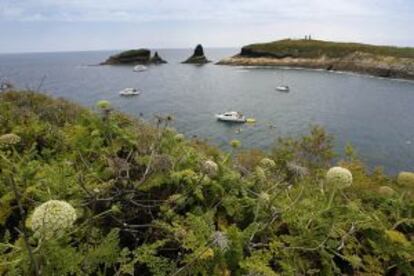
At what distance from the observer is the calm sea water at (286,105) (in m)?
39.8

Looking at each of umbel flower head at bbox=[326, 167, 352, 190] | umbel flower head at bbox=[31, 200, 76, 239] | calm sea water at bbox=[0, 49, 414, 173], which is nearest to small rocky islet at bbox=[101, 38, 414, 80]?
calm sea water at bbox=[0, 49, 414, 173]

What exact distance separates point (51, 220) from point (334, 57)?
118 meters

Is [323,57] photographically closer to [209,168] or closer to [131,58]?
[131,58]

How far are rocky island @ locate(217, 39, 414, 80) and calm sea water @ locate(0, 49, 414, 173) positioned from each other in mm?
6282

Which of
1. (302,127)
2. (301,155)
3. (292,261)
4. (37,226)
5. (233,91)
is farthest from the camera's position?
(233,91)

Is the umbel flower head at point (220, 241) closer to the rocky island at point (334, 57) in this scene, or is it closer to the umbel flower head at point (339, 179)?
the umbel flower head at point (339, 179)

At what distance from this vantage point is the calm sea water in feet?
131

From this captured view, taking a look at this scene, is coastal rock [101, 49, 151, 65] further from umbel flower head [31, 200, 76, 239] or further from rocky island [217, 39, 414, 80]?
umbel flower head [31, 200, 76, 239]

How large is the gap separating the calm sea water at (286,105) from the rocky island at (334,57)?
6.28m

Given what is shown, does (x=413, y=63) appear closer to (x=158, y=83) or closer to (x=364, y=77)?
(x=364, y=77)

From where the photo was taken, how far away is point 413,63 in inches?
3492

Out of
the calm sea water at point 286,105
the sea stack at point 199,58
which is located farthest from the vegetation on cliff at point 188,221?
the sea stack at point 199,58

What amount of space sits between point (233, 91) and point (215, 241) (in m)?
72.4

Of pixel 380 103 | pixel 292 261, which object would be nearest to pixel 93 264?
pixel 292 261
